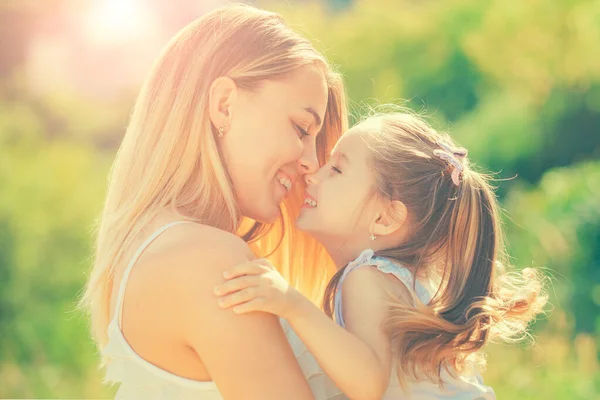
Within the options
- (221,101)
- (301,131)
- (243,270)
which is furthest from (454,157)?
(243,270)

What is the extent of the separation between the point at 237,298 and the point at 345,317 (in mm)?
506

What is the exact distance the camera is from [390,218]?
2504 mm

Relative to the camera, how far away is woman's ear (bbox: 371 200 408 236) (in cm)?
249

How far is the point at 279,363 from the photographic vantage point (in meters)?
1.89

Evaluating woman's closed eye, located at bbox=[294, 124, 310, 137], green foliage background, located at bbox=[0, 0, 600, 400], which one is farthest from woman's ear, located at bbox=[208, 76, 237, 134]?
green foliage background, located at bbox=[0, 0, 600, 400]

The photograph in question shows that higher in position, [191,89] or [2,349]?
[191,89]

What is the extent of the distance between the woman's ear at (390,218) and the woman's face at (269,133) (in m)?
0.30

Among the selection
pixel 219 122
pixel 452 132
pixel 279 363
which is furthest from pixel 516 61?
pixel 279 363

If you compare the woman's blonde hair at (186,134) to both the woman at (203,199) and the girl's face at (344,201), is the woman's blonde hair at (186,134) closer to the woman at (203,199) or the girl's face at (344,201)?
the woman at (203,199)

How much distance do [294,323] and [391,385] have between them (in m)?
0.46

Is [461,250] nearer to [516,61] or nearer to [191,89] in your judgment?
[191,89]

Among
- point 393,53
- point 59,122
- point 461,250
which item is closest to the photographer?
point 461,250

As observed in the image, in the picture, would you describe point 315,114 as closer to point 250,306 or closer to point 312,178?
point 312,178

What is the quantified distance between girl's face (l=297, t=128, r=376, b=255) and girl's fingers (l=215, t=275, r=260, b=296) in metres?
0.68
